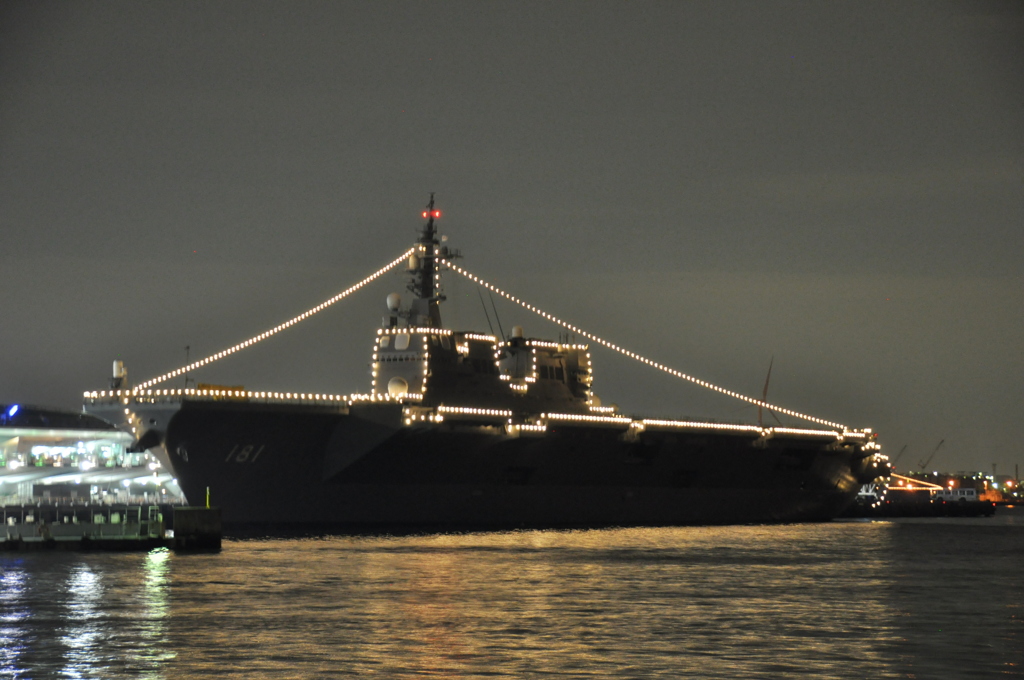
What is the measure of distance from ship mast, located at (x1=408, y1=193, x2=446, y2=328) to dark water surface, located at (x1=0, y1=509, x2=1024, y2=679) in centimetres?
1211

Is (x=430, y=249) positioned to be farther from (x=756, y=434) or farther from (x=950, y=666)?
(x=950, y=666)

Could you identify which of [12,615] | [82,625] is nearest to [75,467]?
[12,615]

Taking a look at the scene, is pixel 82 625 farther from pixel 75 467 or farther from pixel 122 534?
pixel 75 467

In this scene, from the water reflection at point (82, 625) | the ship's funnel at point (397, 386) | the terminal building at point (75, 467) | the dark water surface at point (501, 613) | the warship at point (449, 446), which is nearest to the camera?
the water reflection at point (82, 625)

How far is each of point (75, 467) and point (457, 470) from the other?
2057 cm

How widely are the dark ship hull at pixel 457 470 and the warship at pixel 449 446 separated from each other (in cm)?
5

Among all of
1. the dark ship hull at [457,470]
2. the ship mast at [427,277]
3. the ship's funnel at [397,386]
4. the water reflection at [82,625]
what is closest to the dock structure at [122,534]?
the dark ship hull at [457,470]

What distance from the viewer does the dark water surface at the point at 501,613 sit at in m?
17.0

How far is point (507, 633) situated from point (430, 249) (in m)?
28.2

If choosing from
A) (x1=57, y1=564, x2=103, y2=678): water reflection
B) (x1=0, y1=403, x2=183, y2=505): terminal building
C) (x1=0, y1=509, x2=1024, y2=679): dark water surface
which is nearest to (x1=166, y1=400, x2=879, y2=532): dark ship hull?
(x1=0, y1=509, x2=1024, y2=679): dark water surface

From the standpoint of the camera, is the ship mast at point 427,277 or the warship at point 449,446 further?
the ship mast at point 427,277

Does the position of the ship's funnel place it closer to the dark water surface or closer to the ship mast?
the ship mast

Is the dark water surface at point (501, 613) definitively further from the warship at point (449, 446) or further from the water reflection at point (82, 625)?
the warship at point (449, 446)

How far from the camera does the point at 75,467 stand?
55.6 m
